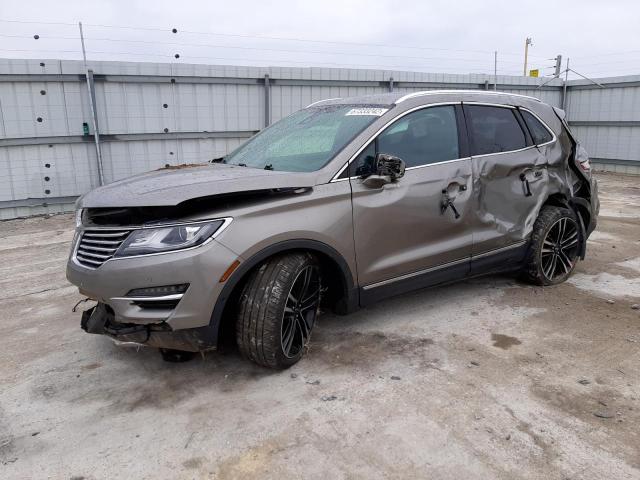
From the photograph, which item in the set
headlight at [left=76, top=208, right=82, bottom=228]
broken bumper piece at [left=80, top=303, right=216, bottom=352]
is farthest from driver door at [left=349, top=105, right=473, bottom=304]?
headlight at [left=76, top=208, right=82, bottom=228]

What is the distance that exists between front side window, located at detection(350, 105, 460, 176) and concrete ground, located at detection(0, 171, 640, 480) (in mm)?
1289

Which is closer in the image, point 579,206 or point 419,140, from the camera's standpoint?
point 419,140

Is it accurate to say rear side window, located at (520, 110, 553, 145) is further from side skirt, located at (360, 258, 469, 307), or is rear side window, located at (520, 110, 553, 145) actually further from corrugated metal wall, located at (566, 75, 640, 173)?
corrugated metal wall, located at (566, 75, 640, 173)

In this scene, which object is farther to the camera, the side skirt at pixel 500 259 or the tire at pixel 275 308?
the side skirt at pixel 500 259

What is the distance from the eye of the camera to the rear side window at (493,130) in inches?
165

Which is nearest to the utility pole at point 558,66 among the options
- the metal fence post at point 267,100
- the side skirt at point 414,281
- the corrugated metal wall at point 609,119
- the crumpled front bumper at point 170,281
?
the corrugated metal wall at point 609,119

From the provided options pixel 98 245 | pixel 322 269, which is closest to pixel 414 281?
pixel 322 269

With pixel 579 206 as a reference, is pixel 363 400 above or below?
below

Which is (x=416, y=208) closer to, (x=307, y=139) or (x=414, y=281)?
(x=414, y=281)

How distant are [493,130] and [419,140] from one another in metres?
0.90

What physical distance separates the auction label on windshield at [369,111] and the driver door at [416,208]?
12 centimetres

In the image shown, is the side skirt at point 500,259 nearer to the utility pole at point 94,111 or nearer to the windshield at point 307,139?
the windshield at point 307,139

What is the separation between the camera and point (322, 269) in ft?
11.5

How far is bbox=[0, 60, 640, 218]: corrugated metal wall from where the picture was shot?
8734 mm
